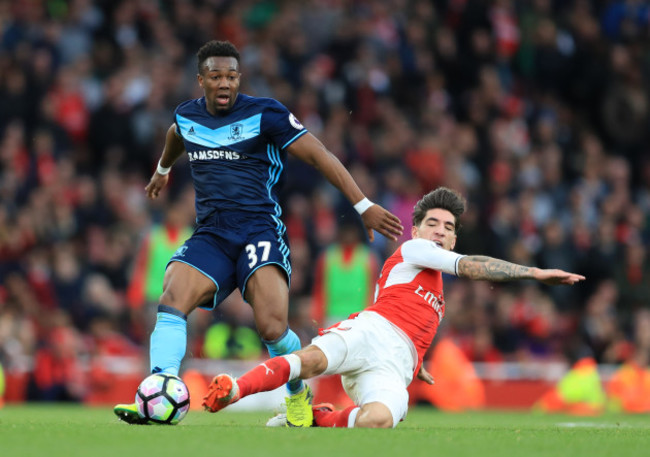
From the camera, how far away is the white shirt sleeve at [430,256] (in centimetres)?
618

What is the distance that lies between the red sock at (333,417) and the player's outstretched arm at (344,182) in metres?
0.97

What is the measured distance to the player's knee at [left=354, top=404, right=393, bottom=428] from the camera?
6.00 m

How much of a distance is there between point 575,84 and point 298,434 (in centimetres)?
1270

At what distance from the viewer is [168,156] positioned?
7.32 metres

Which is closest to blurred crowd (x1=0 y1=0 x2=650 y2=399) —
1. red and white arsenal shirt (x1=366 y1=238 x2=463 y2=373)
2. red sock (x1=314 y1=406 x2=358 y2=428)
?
red and white arsenal shirt (x1=366 y1=238 x2=463 y2=373)

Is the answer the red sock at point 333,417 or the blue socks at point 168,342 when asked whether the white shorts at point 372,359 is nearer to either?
the red sock at point 333,417

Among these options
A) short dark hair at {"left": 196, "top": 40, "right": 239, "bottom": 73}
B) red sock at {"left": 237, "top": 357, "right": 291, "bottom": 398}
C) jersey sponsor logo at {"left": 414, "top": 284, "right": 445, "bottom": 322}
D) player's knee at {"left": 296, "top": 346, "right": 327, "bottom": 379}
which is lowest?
red sock at {"left": 237, "top": 357, "right": 291, "bottom": 398}

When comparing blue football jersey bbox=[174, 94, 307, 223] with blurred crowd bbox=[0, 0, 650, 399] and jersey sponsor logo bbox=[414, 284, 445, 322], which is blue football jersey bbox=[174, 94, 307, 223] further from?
blurred crowd bbox=[0, 0, 650, 399]

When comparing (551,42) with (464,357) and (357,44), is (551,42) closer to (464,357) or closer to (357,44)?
(357,44)

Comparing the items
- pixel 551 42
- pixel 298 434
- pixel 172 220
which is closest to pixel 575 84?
pixel 551 42

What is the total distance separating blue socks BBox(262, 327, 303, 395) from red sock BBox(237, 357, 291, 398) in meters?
0.61

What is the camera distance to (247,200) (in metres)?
6.64

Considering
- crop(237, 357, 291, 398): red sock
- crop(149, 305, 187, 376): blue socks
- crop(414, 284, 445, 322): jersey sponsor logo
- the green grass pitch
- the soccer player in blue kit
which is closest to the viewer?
the green grass pitch

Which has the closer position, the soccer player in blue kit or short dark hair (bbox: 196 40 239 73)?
the soccer player in blue kit
